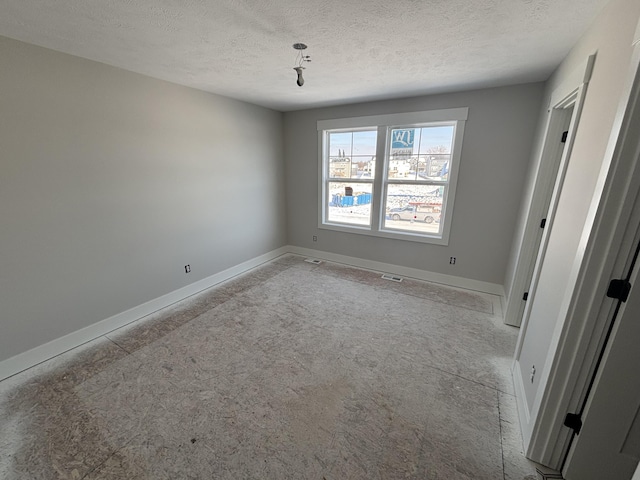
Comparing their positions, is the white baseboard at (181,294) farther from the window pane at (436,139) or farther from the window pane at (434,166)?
the window pane at (436,139)

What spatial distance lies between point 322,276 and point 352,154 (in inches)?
78.6

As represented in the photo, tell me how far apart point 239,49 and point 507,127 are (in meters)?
2.94

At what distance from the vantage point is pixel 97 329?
2471 millimetres

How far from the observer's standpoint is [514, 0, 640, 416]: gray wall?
3.81ft

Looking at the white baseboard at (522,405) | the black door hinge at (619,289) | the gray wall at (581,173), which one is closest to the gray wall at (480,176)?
the gray wall at (581,173)

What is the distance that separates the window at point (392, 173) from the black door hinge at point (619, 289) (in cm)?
242

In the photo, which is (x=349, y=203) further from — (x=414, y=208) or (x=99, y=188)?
(x=99, y=188)

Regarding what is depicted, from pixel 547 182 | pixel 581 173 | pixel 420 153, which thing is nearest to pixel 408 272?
pixel 420 153

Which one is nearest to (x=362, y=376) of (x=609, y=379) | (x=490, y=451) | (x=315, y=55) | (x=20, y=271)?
(x=490, y=451)

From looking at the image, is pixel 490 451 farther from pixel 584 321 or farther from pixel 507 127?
pixel 507 127

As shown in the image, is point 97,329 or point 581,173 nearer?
point 581,173

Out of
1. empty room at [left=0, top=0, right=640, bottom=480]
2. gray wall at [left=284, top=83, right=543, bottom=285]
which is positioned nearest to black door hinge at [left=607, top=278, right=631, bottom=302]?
empty room at [left=0, top=0, right=640, bottom=480]

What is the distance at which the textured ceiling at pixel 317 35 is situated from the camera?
4.69ft

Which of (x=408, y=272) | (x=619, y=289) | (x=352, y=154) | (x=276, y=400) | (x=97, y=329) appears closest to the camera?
(x=619, y=289)
